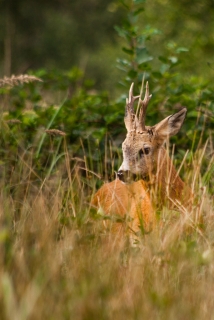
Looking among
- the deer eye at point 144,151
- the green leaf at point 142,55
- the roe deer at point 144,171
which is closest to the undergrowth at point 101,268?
the roe deer at point 144,171

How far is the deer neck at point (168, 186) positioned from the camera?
19.4ft

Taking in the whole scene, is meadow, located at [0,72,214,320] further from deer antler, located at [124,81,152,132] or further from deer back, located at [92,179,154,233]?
deer antler, located at [124,81,152,132]

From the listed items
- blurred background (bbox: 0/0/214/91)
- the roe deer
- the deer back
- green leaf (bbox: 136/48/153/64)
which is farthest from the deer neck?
blurred background (bbox: 0/0/214/91)

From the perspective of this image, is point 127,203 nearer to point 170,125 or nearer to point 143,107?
point 143,107

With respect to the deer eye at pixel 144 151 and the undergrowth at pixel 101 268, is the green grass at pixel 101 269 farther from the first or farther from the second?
the deer eye at pixel 144 151

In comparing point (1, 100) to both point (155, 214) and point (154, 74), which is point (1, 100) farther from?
point (155, 214)

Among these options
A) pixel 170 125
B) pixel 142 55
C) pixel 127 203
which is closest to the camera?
pixel 127 203

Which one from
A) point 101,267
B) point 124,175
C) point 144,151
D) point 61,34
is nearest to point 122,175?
point 124,175

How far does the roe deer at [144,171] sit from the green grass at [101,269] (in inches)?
14.5

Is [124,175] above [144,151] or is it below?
below

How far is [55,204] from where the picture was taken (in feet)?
17.2

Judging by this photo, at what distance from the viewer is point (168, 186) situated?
19.5ft

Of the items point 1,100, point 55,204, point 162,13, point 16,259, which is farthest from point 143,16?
point 16,259

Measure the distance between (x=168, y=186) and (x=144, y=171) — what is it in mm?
423
